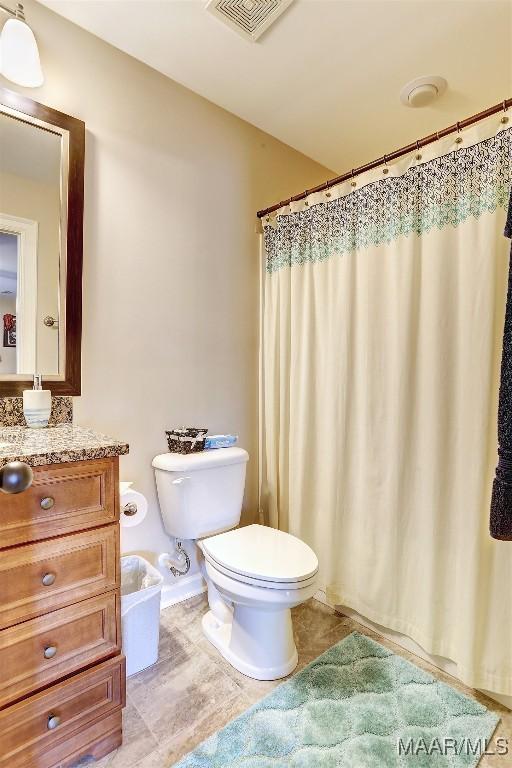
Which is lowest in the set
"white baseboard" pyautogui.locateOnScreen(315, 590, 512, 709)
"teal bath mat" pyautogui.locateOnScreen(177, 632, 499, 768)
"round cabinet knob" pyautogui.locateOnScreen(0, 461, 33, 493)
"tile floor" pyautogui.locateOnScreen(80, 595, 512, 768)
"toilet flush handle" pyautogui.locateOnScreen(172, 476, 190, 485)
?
"tile floor" pyautogui.locateOnScreen(80, 595, 512, 768)

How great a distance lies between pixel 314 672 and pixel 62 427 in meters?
1.27

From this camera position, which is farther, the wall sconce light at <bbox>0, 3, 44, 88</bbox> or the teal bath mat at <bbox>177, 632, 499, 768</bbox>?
the wall sconce light at <bbox>0, 3, 44, 88</bbox>

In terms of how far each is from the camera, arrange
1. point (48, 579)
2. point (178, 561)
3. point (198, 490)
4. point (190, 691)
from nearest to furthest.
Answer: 1. point (48, 579)
2. point (190, 691)
3. point (198, 490)
4. point (178, 561)

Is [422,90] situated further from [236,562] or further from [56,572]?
[56,572]

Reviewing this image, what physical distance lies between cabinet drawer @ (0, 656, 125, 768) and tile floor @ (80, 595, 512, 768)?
104 mm

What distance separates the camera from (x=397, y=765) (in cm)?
108

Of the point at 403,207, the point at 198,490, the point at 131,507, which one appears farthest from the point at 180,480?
the point at 403,207

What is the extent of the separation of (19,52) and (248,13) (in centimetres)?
80

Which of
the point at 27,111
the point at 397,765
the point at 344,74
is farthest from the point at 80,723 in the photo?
the point at 344,74

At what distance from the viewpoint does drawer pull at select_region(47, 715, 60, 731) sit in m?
0.97

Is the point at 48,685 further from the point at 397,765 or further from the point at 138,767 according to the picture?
the point at 397,765

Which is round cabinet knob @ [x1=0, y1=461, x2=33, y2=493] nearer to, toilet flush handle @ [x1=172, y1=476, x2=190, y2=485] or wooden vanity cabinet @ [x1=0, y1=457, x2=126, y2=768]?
wooden vanity cabinet @ [x1=0, y1=457, x2=126, y2=768]

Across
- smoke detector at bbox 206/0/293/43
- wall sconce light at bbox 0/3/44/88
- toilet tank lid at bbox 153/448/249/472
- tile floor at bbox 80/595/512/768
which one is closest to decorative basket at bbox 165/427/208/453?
toilet tank lid at bbox 153/448/249/472

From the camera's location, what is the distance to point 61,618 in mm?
970
